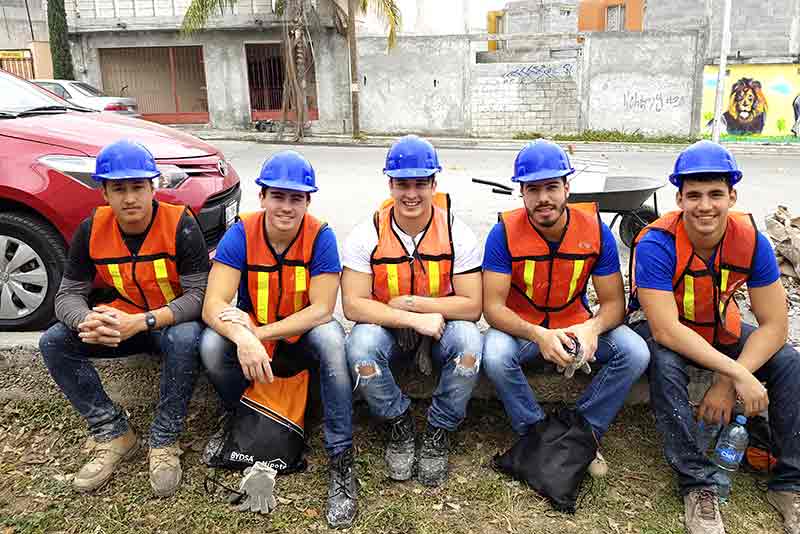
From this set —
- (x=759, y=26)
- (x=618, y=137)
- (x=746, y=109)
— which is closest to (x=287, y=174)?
(x=618, y=137)

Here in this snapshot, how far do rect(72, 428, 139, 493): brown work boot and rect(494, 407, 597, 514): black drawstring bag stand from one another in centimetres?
193

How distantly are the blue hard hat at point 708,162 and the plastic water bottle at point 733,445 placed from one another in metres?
1.17

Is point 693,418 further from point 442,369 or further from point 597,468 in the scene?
point 442,369

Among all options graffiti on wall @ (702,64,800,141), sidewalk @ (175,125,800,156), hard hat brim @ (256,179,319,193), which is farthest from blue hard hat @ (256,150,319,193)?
graffiti on wall @ (702,64,800,141)

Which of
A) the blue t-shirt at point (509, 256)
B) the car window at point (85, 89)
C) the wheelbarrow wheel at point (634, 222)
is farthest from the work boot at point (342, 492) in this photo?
the car window at point (85, 89)

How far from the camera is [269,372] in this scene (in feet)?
10.3

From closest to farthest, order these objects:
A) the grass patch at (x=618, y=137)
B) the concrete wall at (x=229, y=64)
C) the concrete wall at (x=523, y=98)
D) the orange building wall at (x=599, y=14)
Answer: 1. the grass patch at (x=618, y=137)
2. the concrete wall at (x=523, y=98)
3. the concrete wall at (x=229, y=64)
4. the orange building wall at (x=599, y=14)

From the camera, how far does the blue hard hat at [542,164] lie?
10.6ft

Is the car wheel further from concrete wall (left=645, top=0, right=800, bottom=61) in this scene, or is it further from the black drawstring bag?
concrete wall (left=645, top=0, right=800, bottom=61)

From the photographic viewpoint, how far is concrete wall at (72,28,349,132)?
20453 mm

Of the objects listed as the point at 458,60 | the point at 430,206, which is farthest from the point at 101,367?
the point at 458,60

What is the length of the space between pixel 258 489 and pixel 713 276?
7.80 ft

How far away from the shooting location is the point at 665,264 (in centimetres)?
314

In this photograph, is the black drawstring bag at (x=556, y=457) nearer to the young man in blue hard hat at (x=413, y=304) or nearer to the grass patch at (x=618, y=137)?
the young man in blue hard hat at (x=413, y=304)
